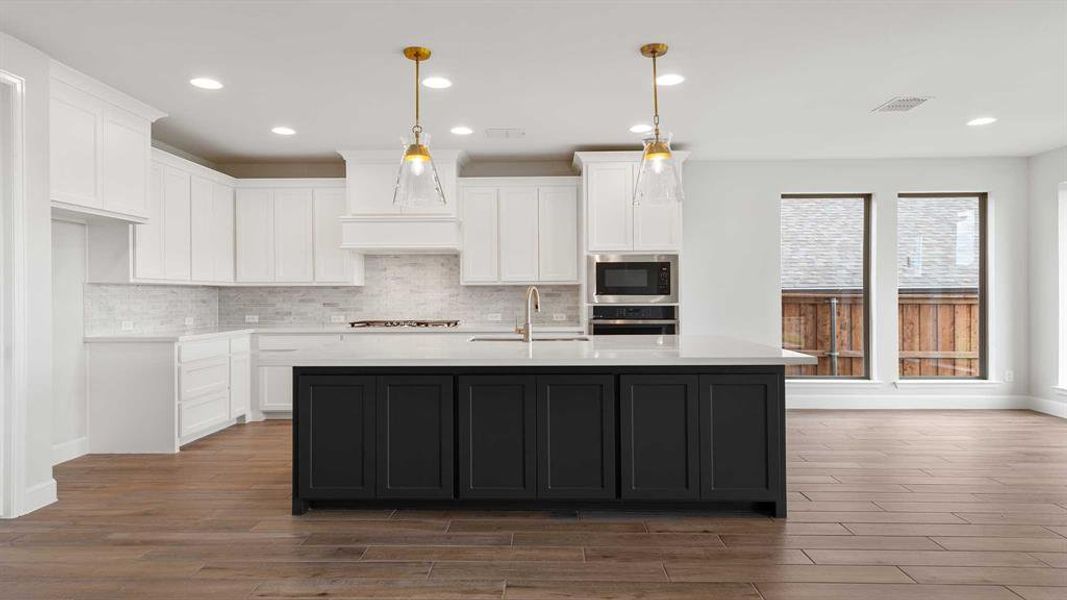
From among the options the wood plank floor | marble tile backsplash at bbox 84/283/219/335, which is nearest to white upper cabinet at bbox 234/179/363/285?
marble tile backsplash at bbox 84/283/219/335

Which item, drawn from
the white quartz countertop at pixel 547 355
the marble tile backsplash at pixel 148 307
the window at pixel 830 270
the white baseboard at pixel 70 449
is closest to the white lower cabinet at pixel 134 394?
the white baseboard at pixel 70 449

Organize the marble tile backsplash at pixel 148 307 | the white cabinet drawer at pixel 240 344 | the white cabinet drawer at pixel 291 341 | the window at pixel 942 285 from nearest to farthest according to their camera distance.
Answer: the marble tile backsplash at pixel 148 307
the white cabinet drawer at pixel 240 344
the white cabinet drawer at pixel 291 341
the window at pixel 942 285

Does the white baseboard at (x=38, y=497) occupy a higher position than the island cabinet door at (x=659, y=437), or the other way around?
the island cabinet door at (x=659, y=437)

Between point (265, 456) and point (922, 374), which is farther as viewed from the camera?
point (922, 374)

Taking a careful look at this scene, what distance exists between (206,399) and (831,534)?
461cm

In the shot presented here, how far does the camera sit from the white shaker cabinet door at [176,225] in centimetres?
545

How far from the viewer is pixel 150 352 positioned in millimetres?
5000

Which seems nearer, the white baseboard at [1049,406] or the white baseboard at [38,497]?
the white baseboard at [38,497]

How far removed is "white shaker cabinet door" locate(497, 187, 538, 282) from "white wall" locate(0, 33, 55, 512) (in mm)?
3609

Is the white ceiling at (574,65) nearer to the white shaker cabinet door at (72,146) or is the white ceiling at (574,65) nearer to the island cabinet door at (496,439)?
the white shaker cabinet door at (72,146)

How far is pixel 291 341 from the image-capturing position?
6.28 m

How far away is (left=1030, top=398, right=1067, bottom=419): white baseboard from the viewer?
6.38m

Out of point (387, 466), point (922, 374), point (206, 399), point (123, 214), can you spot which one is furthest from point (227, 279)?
point (922, 374)

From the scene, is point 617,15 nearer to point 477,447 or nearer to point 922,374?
point 477,447
